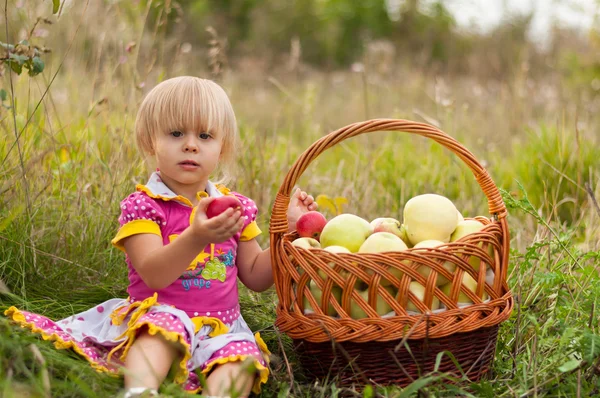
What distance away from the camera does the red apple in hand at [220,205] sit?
169 cm

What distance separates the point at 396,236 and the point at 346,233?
0.50 feet

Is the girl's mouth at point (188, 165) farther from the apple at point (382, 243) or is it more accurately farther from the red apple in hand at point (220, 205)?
the apple at point (382, 243)

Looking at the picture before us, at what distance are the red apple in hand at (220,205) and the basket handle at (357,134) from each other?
8.1 inches

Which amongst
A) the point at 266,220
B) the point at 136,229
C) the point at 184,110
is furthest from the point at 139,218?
the point at 266,220

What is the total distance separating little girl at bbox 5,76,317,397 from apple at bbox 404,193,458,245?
0.48 metres

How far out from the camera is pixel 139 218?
6.32ft

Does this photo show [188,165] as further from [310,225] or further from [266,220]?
[266,220]

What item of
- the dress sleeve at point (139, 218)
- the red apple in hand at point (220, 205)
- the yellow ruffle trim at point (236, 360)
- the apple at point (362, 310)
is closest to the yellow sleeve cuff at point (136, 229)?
the dress sleeve at point (139, 218)

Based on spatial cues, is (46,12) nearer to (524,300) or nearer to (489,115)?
(524,300)

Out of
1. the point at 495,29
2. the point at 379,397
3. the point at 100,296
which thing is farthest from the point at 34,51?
the point at 495,29

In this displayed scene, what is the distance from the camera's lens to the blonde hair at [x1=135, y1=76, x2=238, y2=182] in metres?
1.97

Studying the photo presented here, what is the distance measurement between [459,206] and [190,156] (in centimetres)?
192

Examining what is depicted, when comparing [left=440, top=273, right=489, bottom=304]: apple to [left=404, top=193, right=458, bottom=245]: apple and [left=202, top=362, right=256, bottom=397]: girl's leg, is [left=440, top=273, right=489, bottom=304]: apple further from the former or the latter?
[left=202, top=362, right=256, bottom=397]: girl's leg

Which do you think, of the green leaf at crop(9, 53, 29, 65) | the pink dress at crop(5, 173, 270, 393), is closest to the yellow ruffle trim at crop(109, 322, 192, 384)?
the pink dress at crop(5, 173, 270, 393)
